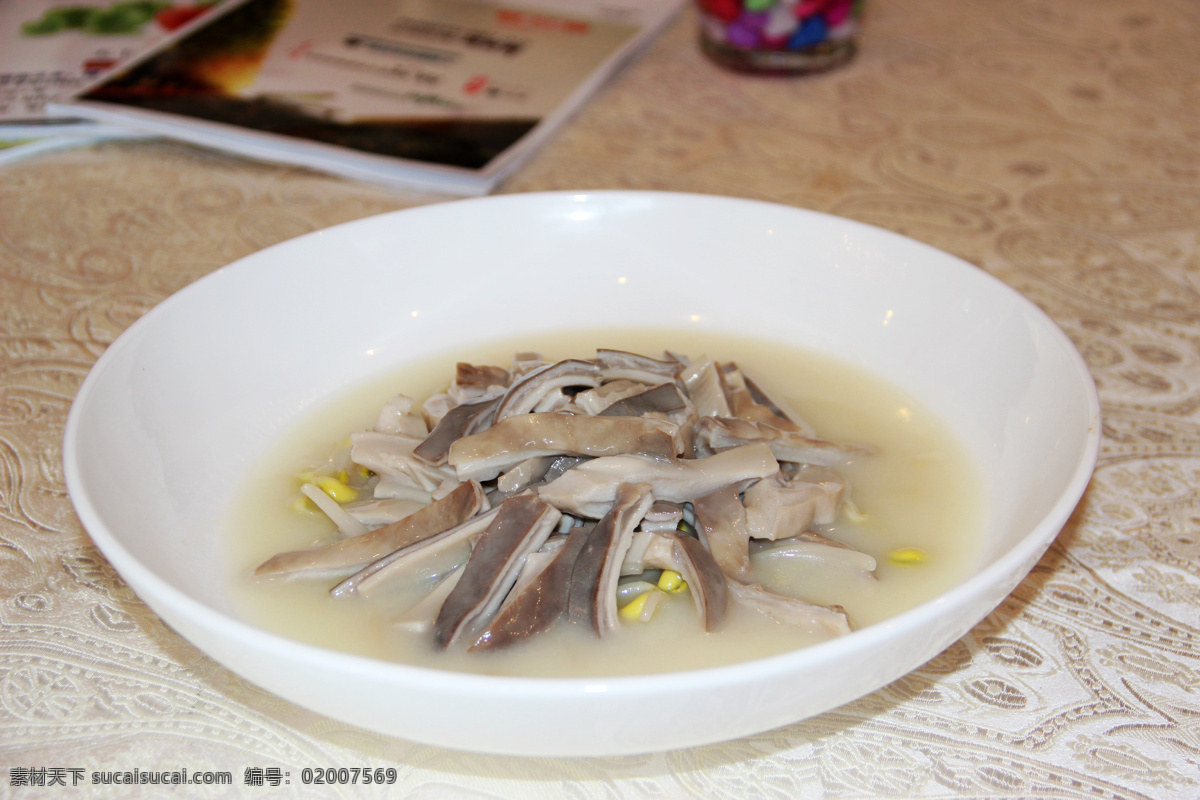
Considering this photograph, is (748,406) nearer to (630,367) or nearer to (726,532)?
(630,367)

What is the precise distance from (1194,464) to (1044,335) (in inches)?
17.0

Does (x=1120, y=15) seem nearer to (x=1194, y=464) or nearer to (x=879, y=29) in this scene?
(x=879, y=29)

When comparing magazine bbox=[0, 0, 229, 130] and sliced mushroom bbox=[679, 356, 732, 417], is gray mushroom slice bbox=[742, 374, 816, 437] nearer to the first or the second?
sliced mushroom bbox=[679, 356, 732, 417]

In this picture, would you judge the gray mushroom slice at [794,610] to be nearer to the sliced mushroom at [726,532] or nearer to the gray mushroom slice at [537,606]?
the sliced mushroom at [726,532]

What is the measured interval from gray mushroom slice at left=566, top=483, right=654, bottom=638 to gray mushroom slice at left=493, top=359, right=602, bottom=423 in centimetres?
22

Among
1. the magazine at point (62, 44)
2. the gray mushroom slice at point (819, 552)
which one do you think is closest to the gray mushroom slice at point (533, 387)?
the gray mushroom slice at point (819, 552)

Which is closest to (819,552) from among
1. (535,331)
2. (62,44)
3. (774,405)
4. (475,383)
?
(774,405)

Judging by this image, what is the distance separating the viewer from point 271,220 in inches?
82.0

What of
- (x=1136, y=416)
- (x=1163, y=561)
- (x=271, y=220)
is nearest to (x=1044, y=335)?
(x=1163, y=561)

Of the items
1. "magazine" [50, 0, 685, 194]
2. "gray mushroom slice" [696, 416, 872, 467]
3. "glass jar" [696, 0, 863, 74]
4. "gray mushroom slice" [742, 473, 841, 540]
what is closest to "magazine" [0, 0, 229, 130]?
"magazine" [50, 0, 685, 194]

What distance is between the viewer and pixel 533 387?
124 cm

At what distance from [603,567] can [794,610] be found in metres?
0.21

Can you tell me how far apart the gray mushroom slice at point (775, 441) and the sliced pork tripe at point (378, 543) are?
0.99 feet

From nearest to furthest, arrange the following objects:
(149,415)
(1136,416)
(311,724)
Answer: (311,724) < (149,415) < (1136,416)
